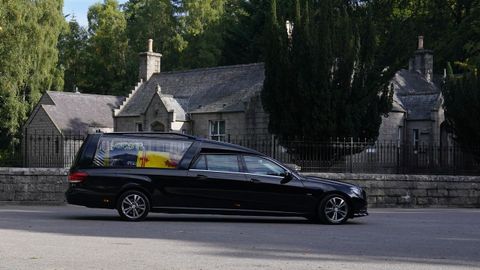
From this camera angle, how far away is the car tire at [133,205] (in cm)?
1448

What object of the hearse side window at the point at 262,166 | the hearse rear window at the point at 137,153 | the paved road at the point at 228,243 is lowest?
the paved road at the point at 228,243

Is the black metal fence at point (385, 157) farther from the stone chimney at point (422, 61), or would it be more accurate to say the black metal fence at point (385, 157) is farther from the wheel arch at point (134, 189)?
the stone chimney at point (422, 61)

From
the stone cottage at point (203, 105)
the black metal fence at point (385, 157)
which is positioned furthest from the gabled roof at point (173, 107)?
the black metal fence at point (385, 157)

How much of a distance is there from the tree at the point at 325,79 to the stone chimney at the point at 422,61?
2170 centimetres

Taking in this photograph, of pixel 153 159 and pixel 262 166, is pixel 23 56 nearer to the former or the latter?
pixel 153 159

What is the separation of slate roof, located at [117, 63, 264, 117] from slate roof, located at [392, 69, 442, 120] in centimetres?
825

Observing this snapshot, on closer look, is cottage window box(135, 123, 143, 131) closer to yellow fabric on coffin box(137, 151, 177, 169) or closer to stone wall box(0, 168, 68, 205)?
stone wall box(0, 168, 68, 205)

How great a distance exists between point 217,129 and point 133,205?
82.9 ft

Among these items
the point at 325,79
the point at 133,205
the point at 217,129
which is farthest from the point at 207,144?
the point at 217,129

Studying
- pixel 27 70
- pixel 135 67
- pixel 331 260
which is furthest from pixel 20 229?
pixel 135 67

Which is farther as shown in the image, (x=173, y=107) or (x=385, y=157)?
(x=173, y=107)

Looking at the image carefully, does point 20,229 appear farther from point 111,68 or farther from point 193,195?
point 111,68

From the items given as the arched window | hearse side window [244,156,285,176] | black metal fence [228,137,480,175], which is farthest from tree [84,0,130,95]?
hearse side window [244,156,285,176]

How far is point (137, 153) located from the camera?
14711 mm
